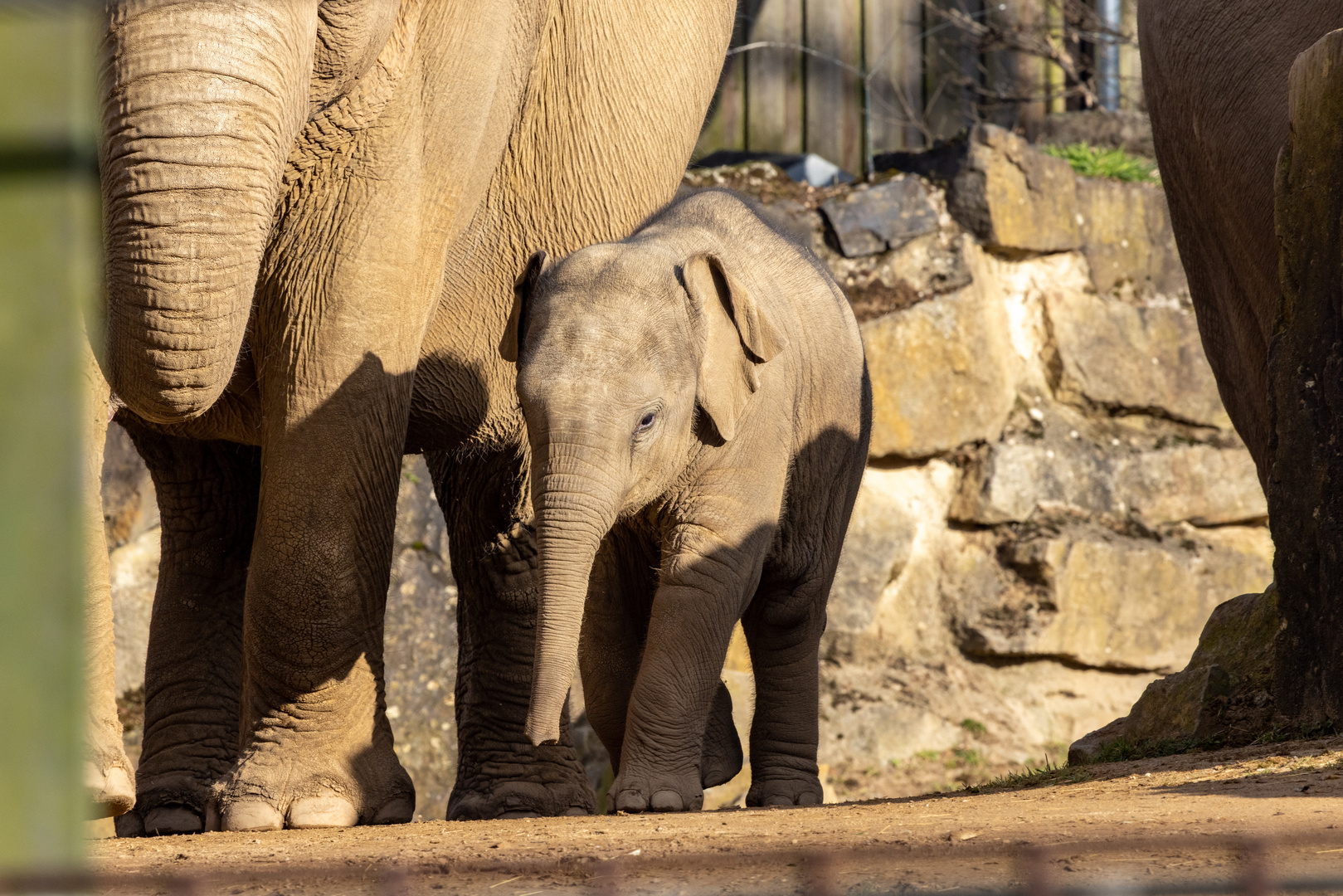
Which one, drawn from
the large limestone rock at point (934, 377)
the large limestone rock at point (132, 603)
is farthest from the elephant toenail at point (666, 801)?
the large limestone rock at point (934, 377)

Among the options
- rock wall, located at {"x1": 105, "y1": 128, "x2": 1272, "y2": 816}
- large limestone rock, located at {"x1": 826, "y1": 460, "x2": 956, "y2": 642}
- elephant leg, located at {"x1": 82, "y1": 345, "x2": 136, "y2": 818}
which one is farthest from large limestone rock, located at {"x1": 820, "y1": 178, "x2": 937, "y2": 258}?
elephant leg, located at {"x1": 82, "y1": 345, "x2": 136, "y2": 818}

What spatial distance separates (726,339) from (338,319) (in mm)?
1021

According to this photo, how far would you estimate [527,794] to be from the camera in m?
4.63

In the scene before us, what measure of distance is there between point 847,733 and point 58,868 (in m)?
7.15

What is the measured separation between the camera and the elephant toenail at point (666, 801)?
12.7 feet

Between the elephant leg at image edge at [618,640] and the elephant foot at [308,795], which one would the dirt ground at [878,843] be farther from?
the elephant leg at image edge at [618,640]

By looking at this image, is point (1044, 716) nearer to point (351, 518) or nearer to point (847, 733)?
point (847, 733)

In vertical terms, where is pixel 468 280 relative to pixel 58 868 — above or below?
above

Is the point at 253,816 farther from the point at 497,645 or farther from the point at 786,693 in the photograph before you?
the point at 786,693

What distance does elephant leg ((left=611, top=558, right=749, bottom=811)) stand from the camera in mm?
3902

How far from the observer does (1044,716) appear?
824 centimetres

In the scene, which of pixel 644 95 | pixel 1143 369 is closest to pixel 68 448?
pixel 644 95

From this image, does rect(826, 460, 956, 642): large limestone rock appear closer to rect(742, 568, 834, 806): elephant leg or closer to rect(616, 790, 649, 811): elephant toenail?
rect(742, 568, 834, 806): elephant leg

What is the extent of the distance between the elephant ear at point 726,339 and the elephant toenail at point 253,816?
138cm
